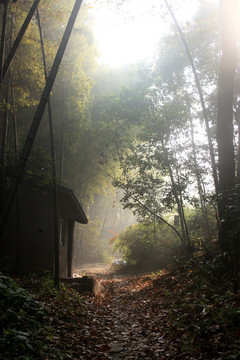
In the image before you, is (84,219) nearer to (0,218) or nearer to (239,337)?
(0,218)

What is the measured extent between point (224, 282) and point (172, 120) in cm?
686

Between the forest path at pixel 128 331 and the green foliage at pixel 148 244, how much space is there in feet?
22.4

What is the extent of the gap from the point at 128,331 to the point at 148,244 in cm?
1035

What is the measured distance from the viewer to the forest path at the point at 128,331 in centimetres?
354

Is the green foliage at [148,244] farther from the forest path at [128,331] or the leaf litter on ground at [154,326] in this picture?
the leaf litter on ground at [154,326]

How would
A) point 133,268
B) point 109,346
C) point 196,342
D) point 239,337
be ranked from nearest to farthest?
point 239,337 → point 196,342 → point 109,346 → point 133,268

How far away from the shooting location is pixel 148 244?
1477 cm

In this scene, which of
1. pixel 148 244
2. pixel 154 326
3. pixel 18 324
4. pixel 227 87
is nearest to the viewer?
pixel 18 324

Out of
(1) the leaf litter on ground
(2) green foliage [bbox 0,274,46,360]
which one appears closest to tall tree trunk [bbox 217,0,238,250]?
(1) the leaf litter on ground

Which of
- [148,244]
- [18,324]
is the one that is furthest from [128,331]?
[148,244]

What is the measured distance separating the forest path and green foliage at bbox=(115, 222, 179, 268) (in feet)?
22.4

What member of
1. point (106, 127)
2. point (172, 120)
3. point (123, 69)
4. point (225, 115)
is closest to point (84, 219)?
point (106, 127)

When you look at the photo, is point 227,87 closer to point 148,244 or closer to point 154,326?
point 154,326

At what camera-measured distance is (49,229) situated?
9016mm
